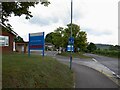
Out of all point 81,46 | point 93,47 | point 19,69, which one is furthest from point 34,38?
point 93,47

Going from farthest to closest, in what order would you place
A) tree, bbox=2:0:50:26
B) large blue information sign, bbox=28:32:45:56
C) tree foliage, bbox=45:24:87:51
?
tree foliage, bbox=45:24:87:51
large blue information sign, bbox=28:32:45:56
tree, bbox=2:0:50:26

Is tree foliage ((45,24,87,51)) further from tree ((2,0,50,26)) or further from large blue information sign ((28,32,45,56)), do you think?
tree ((2,0,50,26))

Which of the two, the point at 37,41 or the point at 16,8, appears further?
the point at 37,41

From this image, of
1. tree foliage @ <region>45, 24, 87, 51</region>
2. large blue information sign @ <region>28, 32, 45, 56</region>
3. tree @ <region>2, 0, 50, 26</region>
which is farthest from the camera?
tree foliage @ <region>45, 24, 87, 51</region>

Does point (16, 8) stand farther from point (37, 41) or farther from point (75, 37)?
point (75, 37)

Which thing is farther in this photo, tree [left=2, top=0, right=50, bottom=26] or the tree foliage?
the tree foliage

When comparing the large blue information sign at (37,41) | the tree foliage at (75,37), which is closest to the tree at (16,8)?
the large blue information sign at (37,41)

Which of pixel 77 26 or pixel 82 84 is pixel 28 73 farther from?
pixel 77 26

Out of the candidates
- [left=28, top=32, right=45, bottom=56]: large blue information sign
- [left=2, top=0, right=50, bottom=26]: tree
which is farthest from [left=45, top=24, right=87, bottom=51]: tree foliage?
[left=2, top=0, right=50, bottom=26]: tree

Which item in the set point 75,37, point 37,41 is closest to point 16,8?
point 37,41

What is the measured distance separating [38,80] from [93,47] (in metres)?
116

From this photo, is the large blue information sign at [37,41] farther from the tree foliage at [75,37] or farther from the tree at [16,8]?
the tree foliage at [75,37]

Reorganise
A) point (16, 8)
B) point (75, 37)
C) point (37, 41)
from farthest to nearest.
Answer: point (75, 37), point (37, 41), point (16, 8)

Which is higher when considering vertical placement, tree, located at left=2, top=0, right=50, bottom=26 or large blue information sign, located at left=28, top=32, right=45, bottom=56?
tree, located at left=2, top=0, right=50, bottom=26
